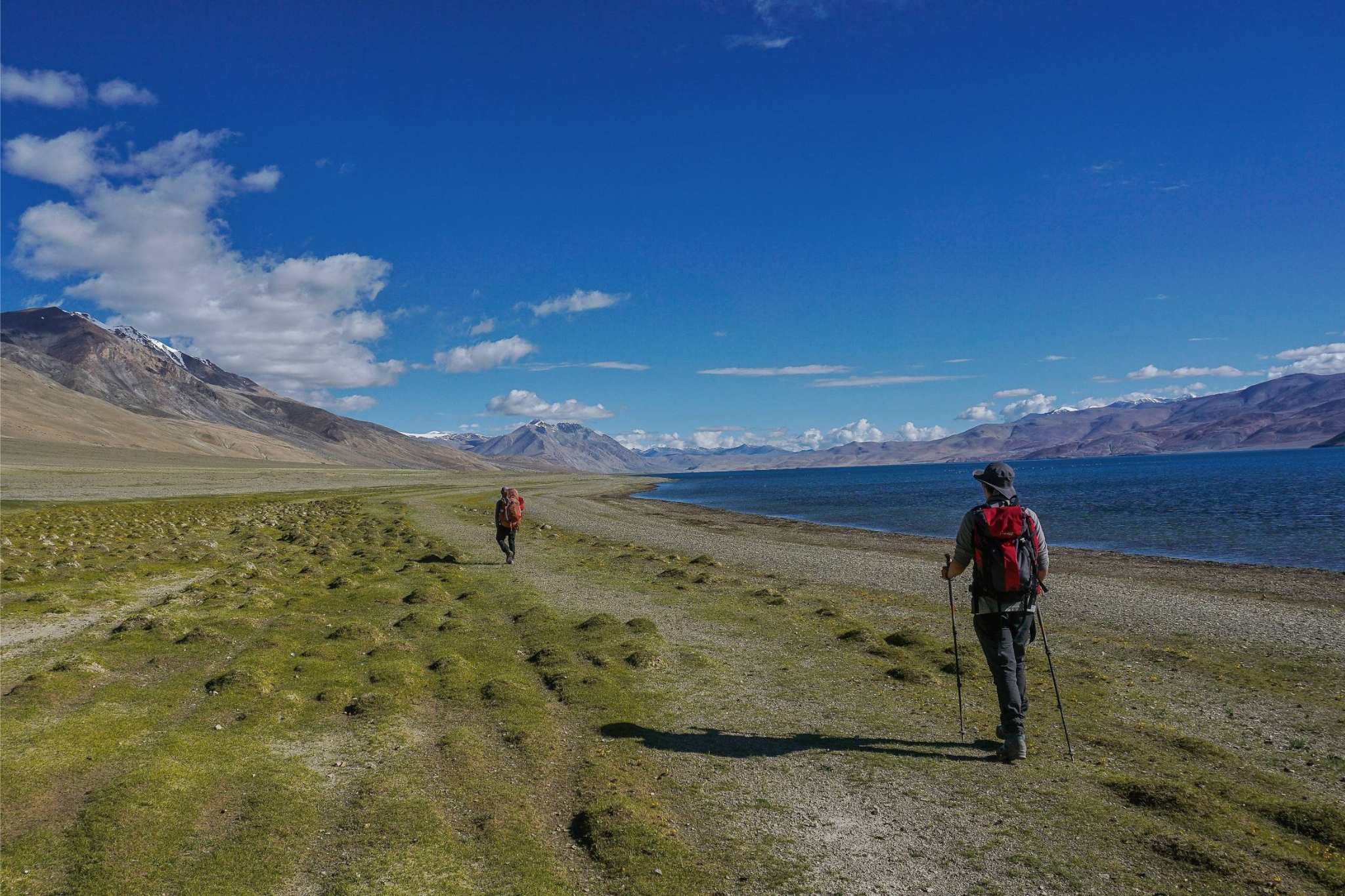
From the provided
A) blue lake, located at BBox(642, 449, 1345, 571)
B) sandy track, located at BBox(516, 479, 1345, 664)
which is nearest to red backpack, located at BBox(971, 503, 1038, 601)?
sandy track, located at BBox(516, 479, 1345, 664)

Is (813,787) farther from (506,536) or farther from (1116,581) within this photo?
(1116,581)

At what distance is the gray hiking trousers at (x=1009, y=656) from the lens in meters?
10.1

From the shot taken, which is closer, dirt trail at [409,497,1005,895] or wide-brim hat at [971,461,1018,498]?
dirt trail at [409,497,1005,895]

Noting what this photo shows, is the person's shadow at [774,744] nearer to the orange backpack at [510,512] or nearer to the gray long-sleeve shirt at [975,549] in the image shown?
the gray long-sleeve shirt at [975,549]

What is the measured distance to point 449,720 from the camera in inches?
473

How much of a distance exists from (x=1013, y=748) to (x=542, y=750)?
6422mm

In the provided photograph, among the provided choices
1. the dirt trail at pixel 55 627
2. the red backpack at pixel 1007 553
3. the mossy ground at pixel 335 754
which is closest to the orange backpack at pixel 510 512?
the mossy ground at pixel 335 754

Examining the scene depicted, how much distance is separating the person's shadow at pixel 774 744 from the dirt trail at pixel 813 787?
0.02 meters

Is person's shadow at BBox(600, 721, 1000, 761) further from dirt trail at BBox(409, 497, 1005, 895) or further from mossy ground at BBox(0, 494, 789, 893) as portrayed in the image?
mossy ground at BBox(0, 494, 789, 893)

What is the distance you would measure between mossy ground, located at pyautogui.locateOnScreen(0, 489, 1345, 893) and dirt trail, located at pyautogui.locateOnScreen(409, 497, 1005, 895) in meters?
0.12

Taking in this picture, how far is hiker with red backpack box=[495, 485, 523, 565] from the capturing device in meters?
30.6

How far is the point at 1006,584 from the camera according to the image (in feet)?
32.9

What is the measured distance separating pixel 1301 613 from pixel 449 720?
2613 centimetres

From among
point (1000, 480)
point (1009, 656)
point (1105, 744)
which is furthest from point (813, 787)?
point (1000, 480)
